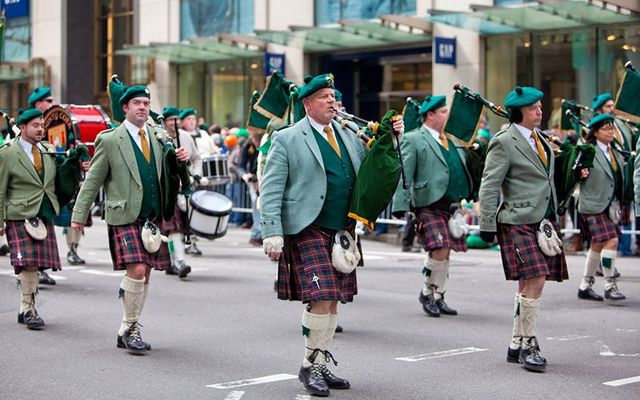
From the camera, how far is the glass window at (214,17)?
27.8 metres

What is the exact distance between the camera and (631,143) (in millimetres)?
12703

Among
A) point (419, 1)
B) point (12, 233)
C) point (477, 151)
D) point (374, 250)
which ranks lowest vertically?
point (374, 250)

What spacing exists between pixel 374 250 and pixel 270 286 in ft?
16.1

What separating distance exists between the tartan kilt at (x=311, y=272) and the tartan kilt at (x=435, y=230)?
9.90 feet

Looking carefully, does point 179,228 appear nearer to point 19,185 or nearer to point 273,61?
point 19,185

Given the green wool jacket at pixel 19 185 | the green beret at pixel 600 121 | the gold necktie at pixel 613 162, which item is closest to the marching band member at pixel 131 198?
the green wool jacket at pixel 19 185

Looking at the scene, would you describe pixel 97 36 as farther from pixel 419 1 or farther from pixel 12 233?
pixel 12 233

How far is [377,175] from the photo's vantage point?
23.5 ft

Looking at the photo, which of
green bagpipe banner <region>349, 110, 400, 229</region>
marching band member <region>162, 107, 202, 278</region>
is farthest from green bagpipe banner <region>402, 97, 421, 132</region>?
green bagpipe banner <region>349, 110, 400, 229</region>

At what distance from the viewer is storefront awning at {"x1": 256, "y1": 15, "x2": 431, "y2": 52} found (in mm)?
22547

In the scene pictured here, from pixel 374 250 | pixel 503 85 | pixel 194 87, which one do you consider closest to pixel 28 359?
pixel 374 250

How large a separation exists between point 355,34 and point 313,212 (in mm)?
17000

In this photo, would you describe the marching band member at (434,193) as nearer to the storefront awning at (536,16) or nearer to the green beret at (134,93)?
the green beret at (134,93)

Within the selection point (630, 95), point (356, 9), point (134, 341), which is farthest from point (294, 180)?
point (356, 9)
